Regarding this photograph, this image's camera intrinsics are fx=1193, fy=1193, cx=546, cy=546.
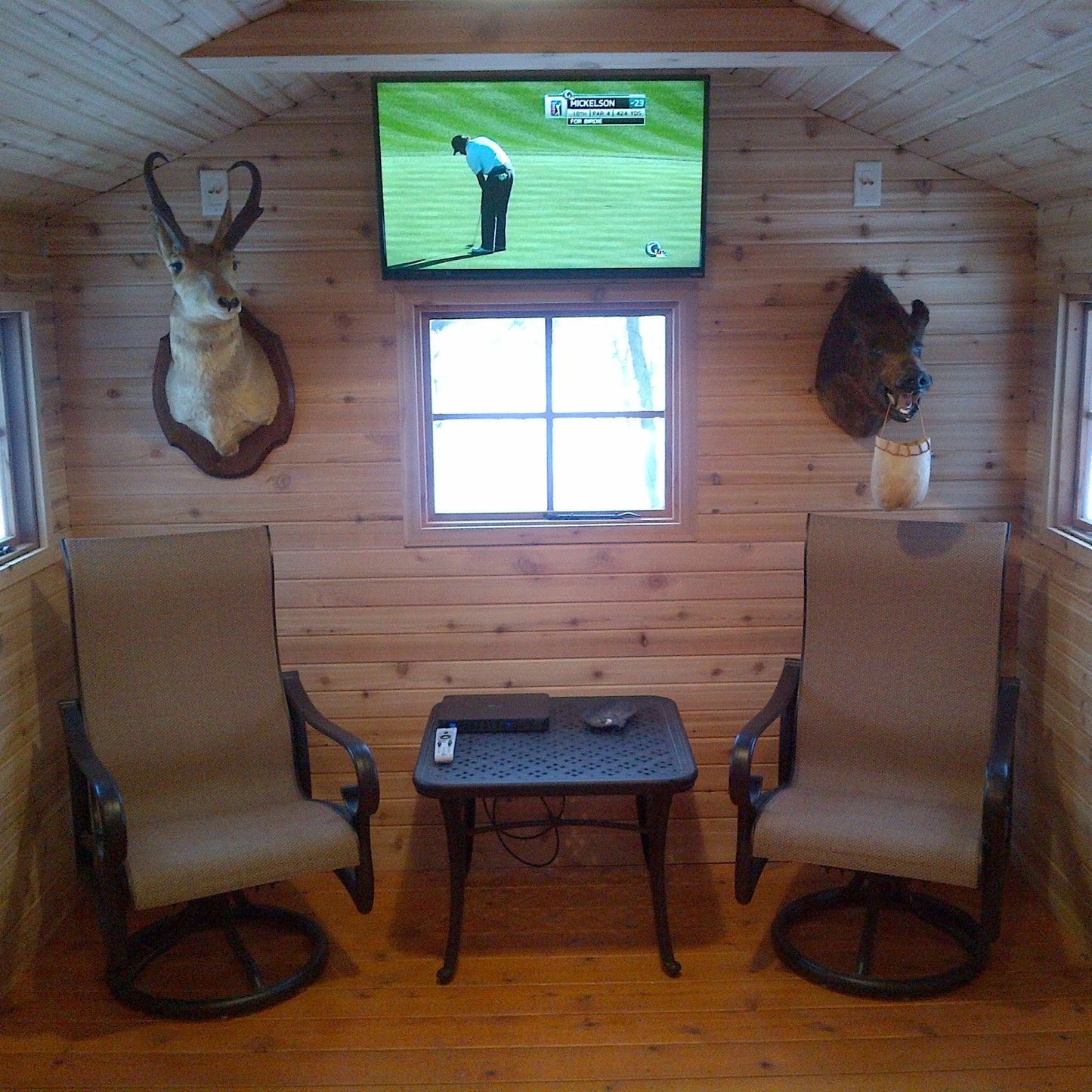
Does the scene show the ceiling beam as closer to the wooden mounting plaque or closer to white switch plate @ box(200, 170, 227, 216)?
white switch plate @ box(200, 170, 227, 216)

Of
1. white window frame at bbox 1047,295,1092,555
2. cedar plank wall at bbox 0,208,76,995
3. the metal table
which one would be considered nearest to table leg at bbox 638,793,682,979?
the metal table

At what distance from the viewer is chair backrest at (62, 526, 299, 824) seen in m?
3.19

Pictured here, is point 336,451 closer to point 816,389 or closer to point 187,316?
point 187,316

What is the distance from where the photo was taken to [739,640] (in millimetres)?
3652

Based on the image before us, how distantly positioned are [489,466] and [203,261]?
1056 mm

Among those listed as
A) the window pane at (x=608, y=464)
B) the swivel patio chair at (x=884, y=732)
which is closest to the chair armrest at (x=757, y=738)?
the swivel patio chair at (x=884, y=732)

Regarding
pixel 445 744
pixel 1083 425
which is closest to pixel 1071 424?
pixel 1083 425

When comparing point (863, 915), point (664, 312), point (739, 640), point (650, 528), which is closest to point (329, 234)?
Answer: point (664, 312)

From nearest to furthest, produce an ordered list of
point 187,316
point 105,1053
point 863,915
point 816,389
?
point 105,1053 < point 187,316 < point 863,915 < point 816,389

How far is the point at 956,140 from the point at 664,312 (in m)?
0.92

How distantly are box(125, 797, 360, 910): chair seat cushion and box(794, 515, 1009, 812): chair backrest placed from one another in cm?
129

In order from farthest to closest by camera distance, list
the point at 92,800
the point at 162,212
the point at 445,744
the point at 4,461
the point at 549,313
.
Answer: the point at 549,313
the point at 4,461
the point at 445,744
the point at 92,800
the point at 162,212

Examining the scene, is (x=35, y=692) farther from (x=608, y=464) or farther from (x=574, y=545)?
(x=608, y=464)

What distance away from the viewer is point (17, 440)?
331 cm
